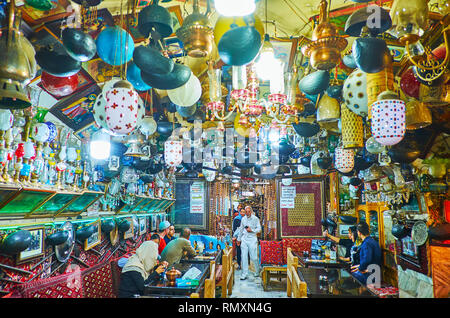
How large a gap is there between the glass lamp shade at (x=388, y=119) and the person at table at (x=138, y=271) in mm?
3079

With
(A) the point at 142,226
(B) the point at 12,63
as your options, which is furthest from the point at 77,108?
(A) the point at 142,226

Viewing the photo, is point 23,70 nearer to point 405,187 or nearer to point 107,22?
point 107,22

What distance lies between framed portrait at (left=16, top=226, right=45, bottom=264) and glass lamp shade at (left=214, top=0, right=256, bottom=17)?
9.94 feet

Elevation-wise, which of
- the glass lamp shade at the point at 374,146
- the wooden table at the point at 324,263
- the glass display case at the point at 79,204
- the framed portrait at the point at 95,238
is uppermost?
the glass lamp shade at the point at 374,146

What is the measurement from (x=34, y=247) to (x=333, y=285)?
3.28m

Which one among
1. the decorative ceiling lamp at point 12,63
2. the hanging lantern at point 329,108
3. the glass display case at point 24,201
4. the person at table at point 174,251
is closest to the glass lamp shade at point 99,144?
the glass display case at point 24,201

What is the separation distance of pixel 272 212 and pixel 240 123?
6.56m

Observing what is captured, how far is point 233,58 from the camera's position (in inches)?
63.4

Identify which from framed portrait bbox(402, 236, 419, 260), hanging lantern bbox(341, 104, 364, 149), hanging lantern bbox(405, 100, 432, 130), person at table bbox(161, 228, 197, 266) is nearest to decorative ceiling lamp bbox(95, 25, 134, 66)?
hanging lantern bbox(341, 104, 364, 149)

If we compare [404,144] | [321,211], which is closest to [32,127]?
[404,144]

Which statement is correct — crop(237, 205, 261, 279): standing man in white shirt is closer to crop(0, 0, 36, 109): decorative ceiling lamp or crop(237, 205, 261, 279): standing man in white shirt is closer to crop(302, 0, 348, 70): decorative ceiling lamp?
crop(302, 0, 348, 70): decorative ceiling lamp

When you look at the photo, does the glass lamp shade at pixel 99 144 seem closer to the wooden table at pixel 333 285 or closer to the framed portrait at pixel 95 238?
the framed portrait at pixel 95 238

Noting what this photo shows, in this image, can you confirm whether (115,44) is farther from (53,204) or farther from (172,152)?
(53,204)

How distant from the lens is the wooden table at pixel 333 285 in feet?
9.99
